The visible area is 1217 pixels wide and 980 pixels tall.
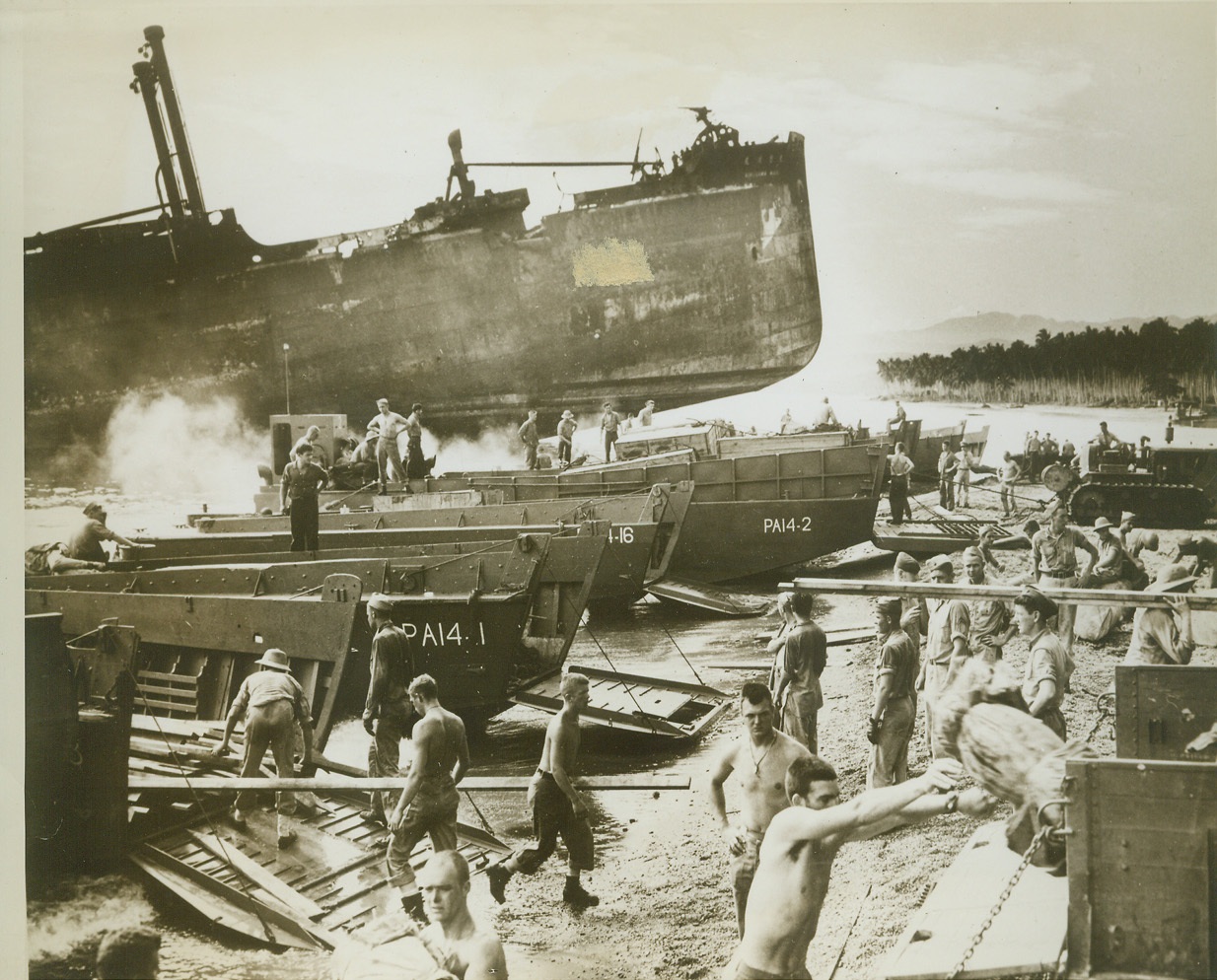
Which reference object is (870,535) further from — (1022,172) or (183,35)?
(183,35)

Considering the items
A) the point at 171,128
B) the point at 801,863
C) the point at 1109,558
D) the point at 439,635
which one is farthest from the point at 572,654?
the point at 171,128

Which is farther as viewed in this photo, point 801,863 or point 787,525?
point 787,525

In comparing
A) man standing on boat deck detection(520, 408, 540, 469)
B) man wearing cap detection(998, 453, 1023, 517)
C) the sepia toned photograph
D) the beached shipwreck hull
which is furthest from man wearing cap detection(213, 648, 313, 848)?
man wearing cap detection(998, 453, 1023, 517)

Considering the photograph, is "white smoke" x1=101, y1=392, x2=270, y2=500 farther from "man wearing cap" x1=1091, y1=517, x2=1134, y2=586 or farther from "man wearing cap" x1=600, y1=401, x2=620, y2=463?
"man wearing cap" x1=1091, y1=517, x2=1134, y2=586

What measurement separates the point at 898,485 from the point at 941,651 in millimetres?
780

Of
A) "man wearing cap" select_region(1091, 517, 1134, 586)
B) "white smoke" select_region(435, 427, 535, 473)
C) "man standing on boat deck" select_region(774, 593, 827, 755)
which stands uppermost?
"white smoke" select_region(435, 427, 535, 473)

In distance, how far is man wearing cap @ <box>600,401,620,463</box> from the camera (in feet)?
14.8

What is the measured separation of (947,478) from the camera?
13.2 feet

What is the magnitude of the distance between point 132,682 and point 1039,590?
11.3ft

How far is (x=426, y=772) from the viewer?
3447 millimetres

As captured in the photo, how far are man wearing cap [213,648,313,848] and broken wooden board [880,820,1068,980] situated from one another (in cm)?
226

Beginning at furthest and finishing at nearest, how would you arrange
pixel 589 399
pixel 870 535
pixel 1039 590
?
pixel 589 399 < pixel 870 535 < pixel 1039 590

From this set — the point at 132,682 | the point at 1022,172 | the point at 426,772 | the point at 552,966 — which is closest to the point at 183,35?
the point at 132,682

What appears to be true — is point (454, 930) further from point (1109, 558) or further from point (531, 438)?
point (1109, 558)
